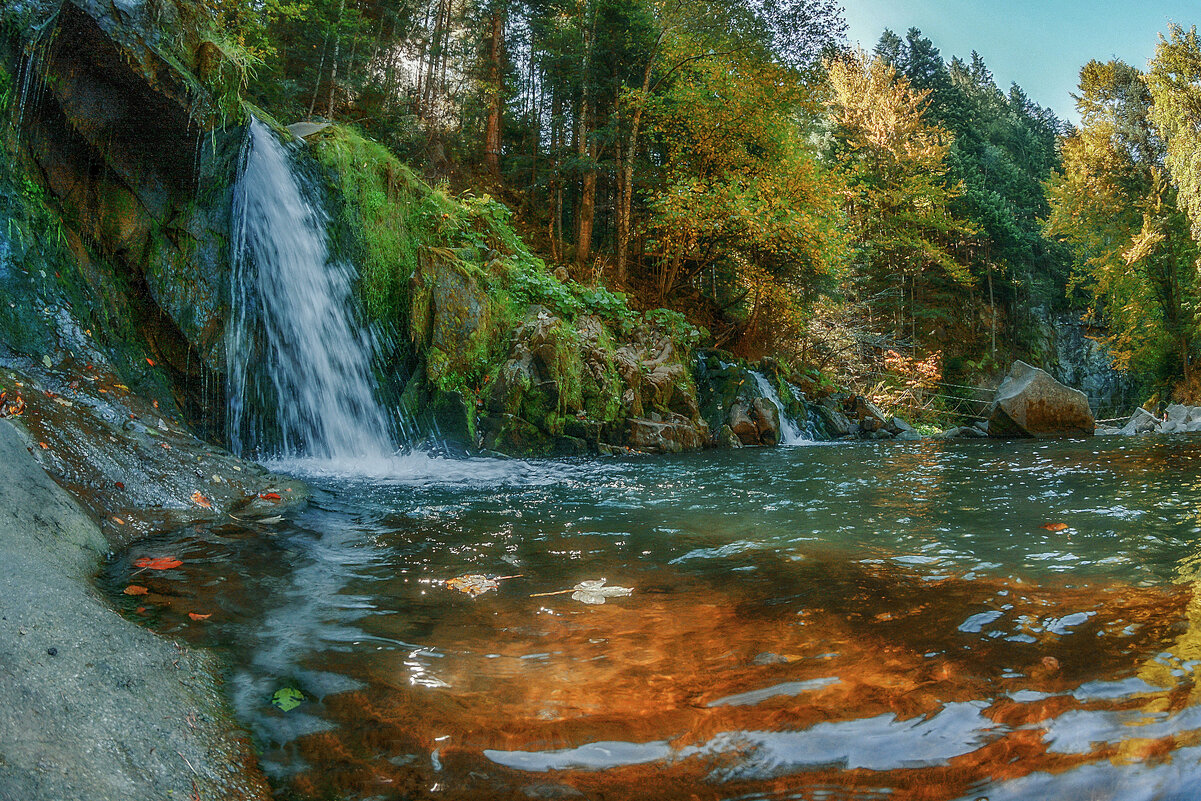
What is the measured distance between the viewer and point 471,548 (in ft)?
12.3

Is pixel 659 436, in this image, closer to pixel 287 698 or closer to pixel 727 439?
pixel 727 439

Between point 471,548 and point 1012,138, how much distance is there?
43333 mm

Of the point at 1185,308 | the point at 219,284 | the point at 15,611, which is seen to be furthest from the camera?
the point at 1185,308

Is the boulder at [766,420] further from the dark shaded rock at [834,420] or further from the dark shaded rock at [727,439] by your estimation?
the dark shaded rock at [834,420]

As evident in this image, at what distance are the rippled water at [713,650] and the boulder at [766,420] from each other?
767cm

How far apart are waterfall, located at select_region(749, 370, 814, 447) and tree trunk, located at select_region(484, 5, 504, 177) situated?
9.15 metres

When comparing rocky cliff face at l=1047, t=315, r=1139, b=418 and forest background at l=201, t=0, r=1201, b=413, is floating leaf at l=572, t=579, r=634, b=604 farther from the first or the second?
rocky cliff face at l=1047, t=315, r=1139, b=418

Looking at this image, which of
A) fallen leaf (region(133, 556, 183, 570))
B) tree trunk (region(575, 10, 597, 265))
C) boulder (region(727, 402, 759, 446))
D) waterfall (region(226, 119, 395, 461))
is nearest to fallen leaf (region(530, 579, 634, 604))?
fallen leaf (region(133, 556, 183, 570))

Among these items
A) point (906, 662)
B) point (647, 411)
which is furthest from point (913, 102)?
point (906, 662)

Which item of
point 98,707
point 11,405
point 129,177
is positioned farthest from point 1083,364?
point 98,707

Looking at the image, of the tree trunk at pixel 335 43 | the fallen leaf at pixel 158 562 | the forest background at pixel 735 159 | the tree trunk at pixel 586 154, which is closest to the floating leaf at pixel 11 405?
the fallen leaf at pixel 158 562

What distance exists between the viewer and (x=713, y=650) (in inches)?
88.2

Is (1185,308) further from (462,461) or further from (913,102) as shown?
(462,461)

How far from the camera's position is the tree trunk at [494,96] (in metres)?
16.7
